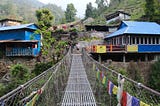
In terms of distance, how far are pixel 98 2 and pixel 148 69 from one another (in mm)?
48075

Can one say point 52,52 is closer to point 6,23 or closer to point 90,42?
point 90,42

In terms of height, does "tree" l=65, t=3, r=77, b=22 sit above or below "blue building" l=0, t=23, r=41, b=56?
above

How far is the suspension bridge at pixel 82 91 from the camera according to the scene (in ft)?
9.26

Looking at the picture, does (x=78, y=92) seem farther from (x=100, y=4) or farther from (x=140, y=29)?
(x=100, y=4)

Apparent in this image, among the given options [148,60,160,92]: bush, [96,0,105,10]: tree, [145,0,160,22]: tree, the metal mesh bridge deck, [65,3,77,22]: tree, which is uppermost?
[96,0,105,10]: tree

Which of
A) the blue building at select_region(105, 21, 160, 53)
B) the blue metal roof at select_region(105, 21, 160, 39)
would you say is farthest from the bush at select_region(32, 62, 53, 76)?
the blue metal roof at select_region(105, 21, 160, 39)

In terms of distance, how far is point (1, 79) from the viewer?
62.6 feet

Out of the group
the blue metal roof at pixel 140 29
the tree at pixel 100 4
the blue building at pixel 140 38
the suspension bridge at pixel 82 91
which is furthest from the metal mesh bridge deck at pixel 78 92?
the tree at pixel 100 4

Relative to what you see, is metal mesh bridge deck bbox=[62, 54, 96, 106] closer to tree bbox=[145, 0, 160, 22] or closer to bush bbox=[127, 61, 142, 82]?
bush bbox=[127, 61, 142, 82]

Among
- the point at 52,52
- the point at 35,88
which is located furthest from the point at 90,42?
the point at 35,88

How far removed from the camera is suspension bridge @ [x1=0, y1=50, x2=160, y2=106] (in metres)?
2.82

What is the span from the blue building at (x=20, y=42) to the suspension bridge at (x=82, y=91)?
33.3ft

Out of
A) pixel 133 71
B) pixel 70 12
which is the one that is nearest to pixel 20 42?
pixel 133 71

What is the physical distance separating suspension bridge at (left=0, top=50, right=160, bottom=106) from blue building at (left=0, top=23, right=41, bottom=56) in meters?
10.1
